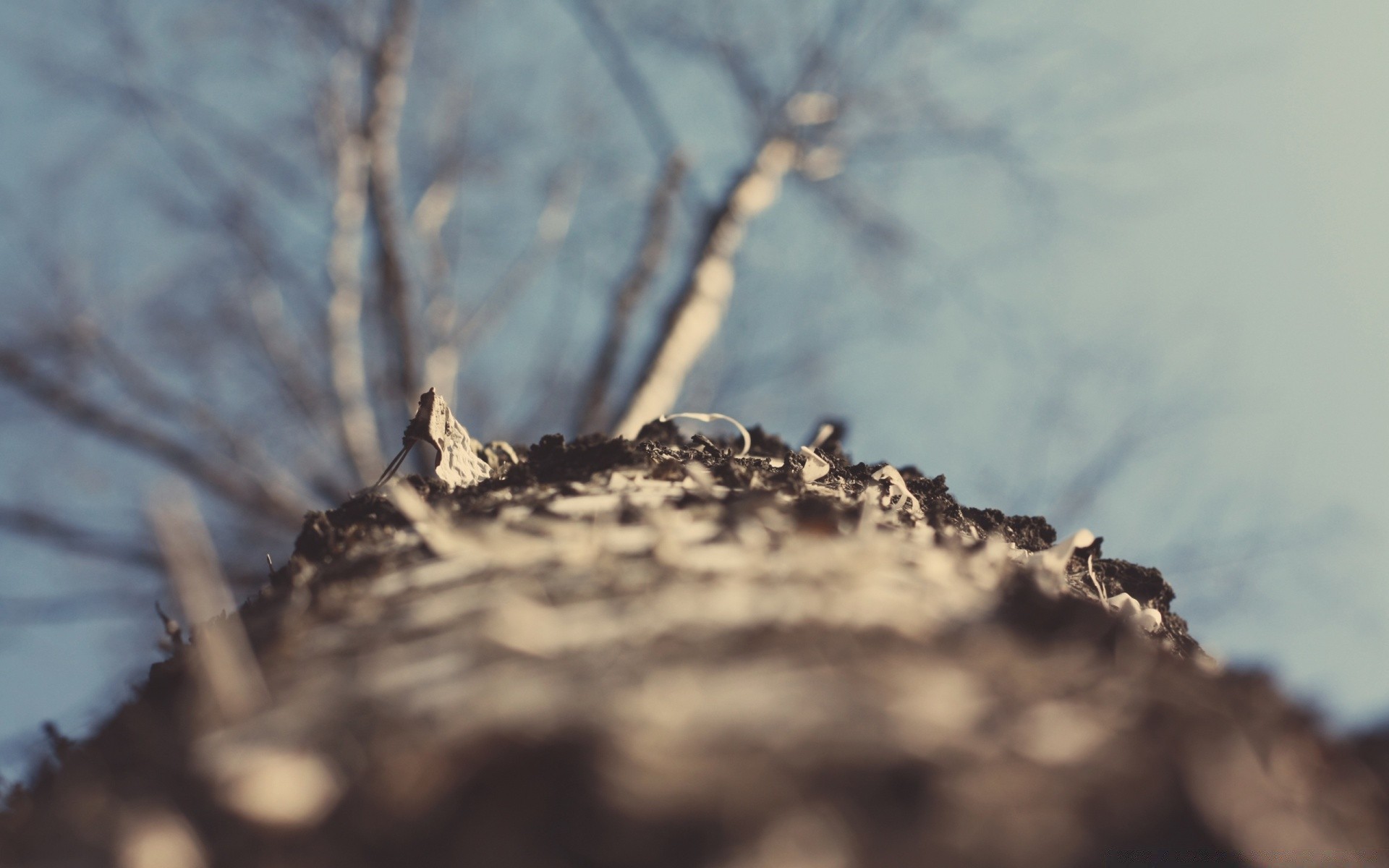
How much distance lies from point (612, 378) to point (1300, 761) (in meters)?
3.26

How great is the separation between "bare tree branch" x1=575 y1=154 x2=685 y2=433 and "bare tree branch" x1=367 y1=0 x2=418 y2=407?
86cm

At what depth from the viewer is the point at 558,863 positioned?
44 cm

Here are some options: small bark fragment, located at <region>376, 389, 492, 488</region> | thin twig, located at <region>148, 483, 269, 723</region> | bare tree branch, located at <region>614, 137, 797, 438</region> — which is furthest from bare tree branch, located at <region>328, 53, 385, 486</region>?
thin twig, located at <region>148, 483, 269, 723</region>

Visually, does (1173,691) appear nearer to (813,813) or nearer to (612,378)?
(813,813)

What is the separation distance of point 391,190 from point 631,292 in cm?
130

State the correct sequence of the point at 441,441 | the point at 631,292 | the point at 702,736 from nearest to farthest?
the point at 702,736
the point at 441,441
the point at 631,292

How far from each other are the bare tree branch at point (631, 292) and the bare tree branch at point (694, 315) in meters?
0.53

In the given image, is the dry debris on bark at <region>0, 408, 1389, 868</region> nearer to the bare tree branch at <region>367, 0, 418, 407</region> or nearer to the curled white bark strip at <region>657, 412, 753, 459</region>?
the curled white bark strip at <region>657, 412, 753, 459</region>

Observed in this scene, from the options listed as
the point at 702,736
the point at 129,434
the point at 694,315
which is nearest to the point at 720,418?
the point at 702,736

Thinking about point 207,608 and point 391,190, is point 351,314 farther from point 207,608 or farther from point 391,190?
point 207,608

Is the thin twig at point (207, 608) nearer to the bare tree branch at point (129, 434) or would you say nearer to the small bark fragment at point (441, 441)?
the small bark fragment at point (441, 441)

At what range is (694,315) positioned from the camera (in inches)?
118

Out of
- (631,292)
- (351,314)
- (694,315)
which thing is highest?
(351,314)

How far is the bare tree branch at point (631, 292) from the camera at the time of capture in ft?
11.8
